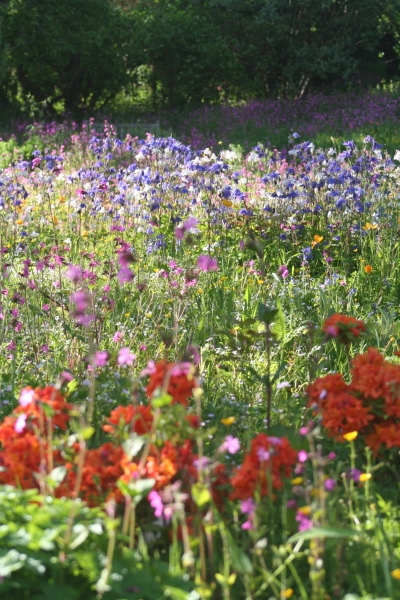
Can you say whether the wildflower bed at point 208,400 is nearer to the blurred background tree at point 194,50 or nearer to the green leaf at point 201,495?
the green leaf at point 201,495

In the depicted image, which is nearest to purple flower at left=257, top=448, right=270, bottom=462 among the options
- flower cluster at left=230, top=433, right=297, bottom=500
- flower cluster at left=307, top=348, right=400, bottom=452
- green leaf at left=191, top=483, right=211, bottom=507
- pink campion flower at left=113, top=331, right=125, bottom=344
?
flower cluster at left=230, top=433, right=297, bottom=500

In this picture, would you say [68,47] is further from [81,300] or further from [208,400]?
[81,300]

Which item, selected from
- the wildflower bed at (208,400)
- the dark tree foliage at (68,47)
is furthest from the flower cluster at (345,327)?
the dark tree foliage at (68,47)

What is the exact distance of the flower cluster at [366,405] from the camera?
8.24ft

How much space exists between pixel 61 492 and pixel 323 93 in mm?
17782

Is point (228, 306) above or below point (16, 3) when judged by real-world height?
below

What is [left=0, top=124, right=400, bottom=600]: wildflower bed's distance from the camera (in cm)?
183

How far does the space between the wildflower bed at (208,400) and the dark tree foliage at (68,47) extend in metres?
11.2

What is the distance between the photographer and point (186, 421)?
6.64 feet

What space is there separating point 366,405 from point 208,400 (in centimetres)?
92

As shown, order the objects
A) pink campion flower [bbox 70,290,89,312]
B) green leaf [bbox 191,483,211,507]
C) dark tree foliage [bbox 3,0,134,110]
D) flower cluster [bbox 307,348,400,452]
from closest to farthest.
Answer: green leaf [bbox 191,483,211,507] < pink campion flower [bbox 70,290,89,312] < flower cluster [bbox 307,348,400,452] < dark tree foliage [bbox 3,0,134,110]

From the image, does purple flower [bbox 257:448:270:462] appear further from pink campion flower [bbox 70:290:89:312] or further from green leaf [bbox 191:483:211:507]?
pink campion flower [bbox 70:290:89:312]

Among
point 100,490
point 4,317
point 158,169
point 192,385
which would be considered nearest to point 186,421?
point 192,385

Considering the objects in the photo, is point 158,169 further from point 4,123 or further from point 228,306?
point 4,123
